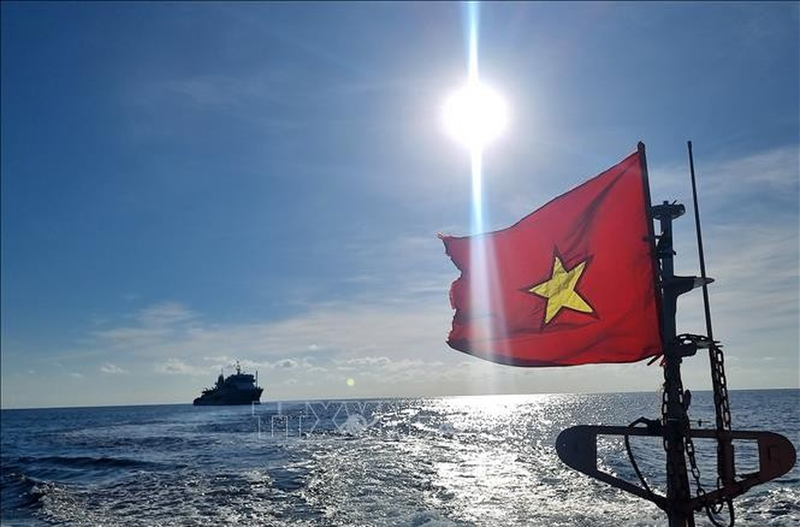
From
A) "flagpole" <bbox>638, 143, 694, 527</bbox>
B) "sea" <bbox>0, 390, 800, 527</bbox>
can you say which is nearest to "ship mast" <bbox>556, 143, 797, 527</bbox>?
"flagpole" <bbox>638, 143, 694, 527</bbox>

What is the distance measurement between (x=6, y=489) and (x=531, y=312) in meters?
27.6

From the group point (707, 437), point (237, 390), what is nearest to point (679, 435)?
point (707, 437)

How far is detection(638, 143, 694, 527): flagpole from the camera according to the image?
6484 mm

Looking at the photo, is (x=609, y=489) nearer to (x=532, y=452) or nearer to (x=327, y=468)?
(x=327, y=468)

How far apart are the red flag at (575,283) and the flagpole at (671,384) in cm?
19

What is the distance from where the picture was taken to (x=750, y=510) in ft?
53.9

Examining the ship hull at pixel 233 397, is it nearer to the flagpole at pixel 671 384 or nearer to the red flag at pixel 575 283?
the red flag at pixel 575 283

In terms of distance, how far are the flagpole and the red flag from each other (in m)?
0.19

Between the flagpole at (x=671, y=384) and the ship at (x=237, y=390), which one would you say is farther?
the ship at (x=237, y=390)

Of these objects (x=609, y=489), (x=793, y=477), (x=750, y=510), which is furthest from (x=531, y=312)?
(x=793, y=477)

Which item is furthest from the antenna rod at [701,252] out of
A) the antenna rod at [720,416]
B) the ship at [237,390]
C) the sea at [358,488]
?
the ship at [237,390]

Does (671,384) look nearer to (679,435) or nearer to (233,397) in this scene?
(679,435)

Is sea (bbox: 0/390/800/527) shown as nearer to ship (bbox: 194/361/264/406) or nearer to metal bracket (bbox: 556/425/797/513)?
metal bracket (bbox: 556/425/797/513)

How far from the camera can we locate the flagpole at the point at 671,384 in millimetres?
6484
